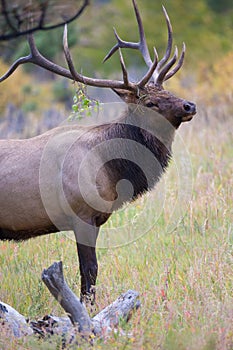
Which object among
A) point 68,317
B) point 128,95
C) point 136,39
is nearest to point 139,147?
point 128,95

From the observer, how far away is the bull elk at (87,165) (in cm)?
523

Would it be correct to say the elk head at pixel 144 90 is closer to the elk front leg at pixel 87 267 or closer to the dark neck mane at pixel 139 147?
the dark neck mane at pixel 139 147

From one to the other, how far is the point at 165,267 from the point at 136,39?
2168cm

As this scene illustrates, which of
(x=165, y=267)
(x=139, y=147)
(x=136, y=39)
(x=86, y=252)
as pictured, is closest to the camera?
(x=86, y=252)

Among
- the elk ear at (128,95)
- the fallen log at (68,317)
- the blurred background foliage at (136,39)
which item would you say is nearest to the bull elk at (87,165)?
the elk ear at (128,95)

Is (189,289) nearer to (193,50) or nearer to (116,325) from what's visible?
(116,325)

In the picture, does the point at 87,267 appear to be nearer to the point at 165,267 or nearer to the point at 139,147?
the point at 165,267

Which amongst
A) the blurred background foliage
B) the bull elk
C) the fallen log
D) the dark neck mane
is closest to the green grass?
the fallen log

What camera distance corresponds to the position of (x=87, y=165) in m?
5.29

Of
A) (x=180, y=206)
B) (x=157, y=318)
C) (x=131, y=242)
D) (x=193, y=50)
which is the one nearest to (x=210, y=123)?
(x=180, y=206)

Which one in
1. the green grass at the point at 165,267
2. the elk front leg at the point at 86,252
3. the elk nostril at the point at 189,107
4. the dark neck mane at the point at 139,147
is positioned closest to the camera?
the green grass at the point at 165,267

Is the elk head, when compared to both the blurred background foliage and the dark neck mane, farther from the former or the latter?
the blurred background foliage

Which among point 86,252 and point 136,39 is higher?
point 86,252

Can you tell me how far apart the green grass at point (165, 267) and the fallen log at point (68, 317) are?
85 millimetres
